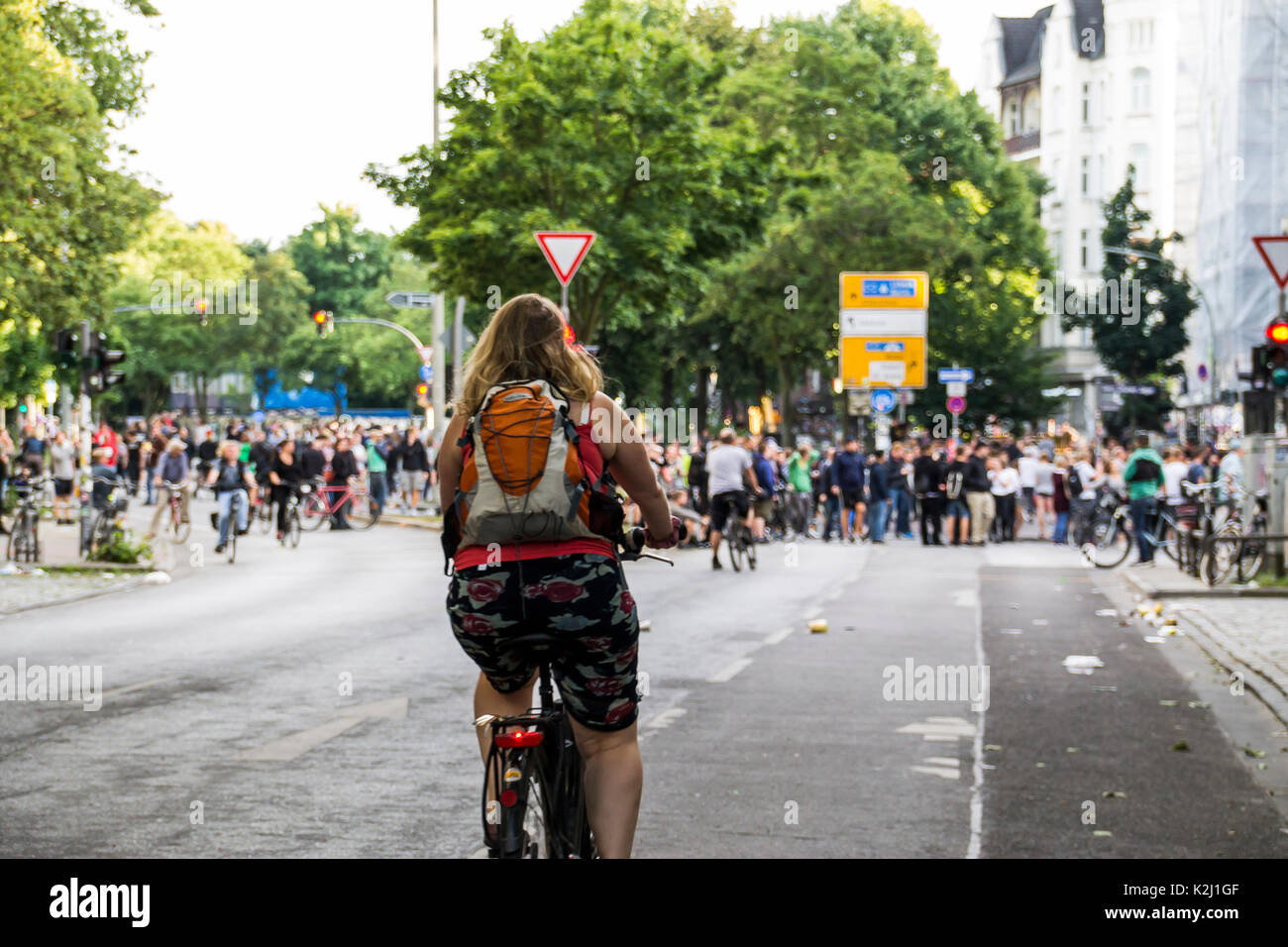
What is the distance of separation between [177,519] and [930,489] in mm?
12110

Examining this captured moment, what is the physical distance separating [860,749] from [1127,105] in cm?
7988

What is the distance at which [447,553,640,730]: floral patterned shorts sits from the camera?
4340 millimetres

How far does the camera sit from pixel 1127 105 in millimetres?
84125

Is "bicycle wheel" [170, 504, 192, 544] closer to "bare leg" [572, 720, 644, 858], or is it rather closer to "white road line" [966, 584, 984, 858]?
"white road line" [966, 584, 984, 858]

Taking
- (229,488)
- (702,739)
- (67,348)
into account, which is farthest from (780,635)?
(229,488)

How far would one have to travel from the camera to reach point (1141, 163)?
84.2 m

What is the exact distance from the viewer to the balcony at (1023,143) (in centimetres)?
9355

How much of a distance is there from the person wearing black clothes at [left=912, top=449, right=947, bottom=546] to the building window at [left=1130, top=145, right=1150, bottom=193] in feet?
185

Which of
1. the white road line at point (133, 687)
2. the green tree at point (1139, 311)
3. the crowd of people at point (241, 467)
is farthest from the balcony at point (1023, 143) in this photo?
the white road line at point (133, 687)

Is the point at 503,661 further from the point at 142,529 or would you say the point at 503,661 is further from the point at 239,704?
the point at 142,529

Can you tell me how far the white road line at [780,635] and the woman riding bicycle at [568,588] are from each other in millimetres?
9804

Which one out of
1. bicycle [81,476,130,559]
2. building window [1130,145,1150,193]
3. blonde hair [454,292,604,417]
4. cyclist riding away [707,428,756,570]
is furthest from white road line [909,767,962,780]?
building window [1130,145,1150,193]

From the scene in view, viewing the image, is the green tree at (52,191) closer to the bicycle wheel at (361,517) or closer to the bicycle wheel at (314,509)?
the bicycle wheel at (314,509)
